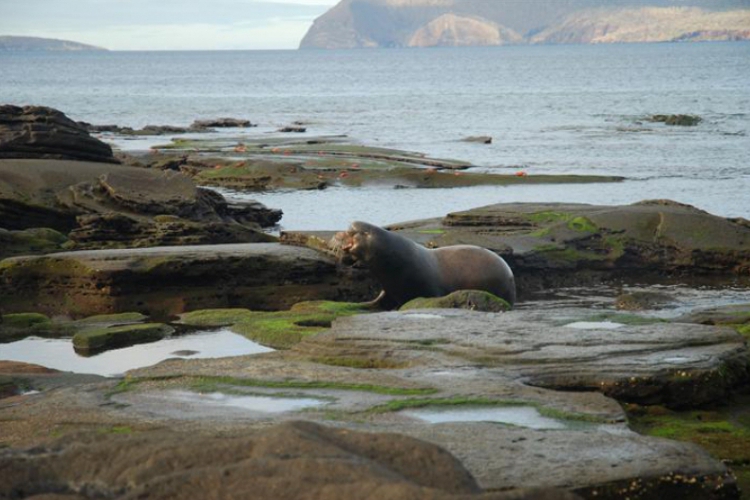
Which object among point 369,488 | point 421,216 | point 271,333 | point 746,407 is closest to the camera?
point 369,488

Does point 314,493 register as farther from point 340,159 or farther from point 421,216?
point 340,159

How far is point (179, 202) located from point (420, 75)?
119146mm

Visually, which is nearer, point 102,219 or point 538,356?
point 538,356

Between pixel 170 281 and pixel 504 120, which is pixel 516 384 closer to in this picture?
pixel 170 281

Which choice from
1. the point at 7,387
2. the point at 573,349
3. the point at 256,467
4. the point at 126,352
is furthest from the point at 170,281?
the point at 256,467

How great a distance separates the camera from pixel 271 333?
11.0m

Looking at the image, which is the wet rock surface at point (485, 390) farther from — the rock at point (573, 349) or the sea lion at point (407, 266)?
the sea lion at point (407, 266)

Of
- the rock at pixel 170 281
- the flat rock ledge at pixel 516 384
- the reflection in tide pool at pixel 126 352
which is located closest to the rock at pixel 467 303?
the flat rock ledge at pixel 516 384

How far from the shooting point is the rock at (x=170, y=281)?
1413 centimetres

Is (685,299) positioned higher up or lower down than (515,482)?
lower down

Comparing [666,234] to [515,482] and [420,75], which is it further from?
[420,75]

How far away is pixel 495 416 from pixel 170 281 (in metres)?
7.90

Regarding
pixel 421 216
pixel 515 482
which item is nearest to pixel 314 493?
pixel 515 482

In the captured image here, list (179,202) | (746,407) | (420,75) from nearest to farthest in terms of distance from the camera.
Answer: (746,407)
(179,202)
(420,75)
